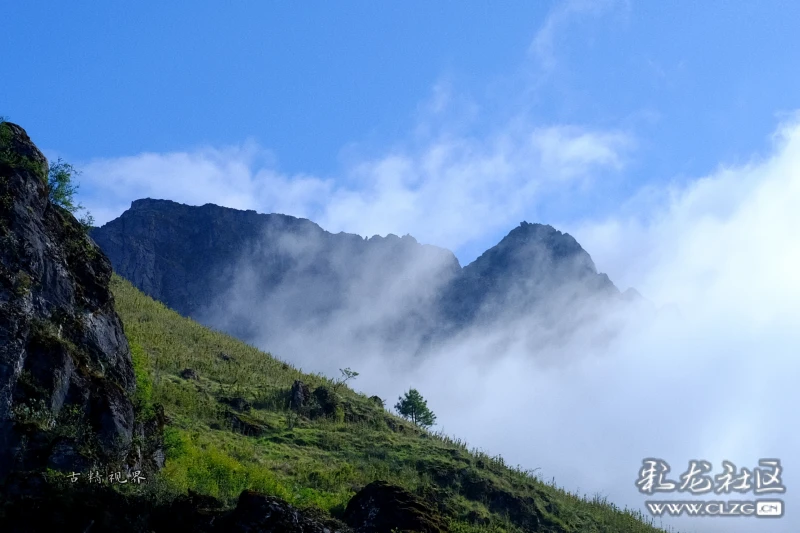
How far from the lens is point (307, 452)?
32594 mm

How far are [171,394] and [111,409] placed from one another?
56.3ft

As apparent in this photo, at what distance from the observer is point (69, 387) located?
56.2 feet

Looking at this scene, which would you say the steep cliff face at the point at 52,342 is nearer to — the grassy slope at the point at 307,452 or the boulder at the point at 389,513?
the grassy slope at the point at 307,452

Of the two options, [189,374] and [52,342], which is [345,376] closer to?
[189,374]

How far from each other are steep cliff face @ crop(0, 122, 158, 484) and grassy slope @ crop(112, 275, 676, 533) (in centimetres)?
321

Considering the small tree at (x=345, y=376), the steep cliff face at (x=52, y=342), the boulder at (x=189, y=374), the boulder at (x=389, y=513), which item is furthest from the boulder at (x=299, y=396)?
the boulder at (x=389, y=513)

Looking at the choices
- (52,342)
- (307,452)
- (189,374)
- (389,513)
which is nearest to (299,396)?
(189,374)

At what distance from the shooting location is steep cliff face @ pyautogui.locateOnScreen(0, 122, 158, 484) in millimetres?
15281

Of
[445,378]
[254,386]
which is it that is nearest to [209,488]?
[254,386]

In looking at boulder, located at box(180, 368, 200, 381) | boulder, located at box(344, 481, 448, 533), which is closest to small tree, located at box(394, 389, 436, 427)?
boulder, located at box(180, 368, 200, 381)

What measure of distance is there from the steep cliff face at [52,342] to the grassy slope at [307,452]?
10.5ft

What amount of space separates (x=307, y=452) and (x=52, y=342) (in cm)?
1746

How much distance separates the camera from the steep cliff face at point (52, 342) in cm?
1528

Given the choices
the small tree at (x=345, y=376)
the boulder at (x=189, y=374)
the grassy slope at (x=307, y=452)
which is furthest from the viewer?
the small tree at (x=345, y=376)
